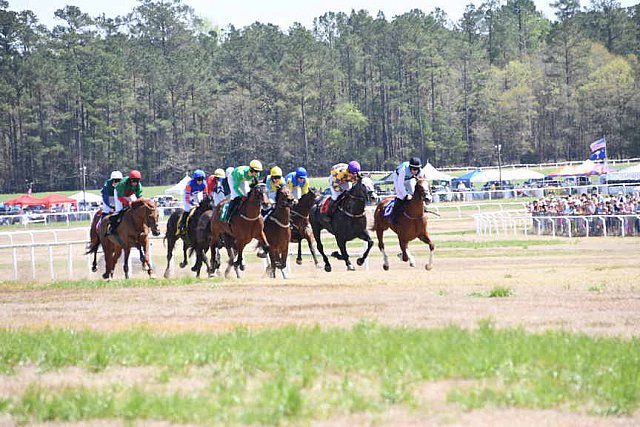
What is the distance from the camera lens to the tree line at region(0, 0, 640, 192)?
365 feet

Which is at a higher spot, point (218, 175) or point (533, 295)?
point (218, 175)

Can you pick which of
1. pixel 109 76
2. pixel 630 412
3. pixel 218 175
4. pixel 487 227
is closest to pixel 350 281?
pixel 218 175

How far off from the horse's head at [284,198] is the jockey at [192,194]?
328 cm


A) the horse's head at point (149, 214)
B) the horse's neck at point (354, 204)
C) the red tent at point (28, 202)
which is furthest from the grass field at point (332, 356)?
the red tent at point (28, 202)

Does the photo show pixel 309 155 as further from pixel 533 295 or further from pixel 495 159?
pixel 533 295

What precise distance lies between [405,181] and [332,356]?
1425cm

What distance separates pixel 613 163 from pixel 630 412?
88.5 meters

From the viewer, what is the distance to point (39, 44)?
380 feet

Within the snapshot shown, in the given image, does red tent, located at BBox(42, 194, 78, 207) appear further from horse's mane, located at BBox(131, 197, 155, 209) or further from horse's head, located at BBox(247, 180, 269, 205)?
horse's head, located at BBox(247, 180, 269, 205)

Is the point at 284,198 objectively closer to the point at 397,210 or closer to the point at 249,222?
the point at 249,222

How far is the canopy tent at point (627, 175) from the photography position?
61.9 meters

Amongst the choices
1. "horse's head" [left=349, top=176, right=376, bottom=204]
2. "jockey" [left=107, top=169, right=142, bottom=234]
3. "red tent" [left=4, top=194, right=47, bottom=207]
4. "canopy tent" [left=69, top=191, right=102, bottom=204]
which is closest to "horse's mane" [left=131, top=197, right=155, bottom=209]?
"jockey" [left=107, top=169, right=142, bottom=234]

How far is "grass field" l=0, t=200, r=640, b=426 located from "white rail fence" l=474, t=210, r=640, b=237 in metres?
21.0

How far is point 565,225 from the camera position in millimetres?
41719
